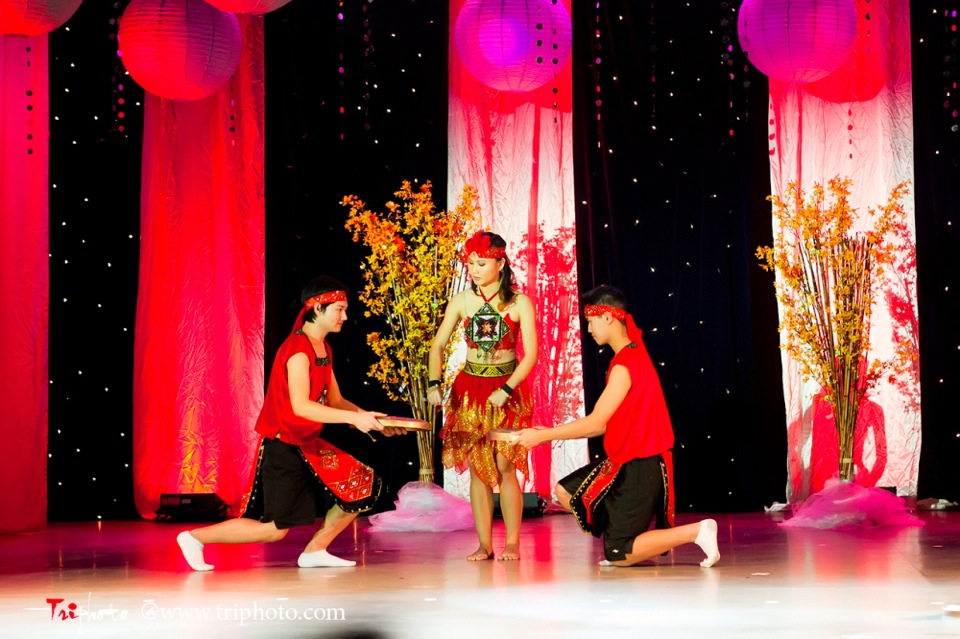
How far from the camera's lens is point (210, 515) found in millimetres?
7656

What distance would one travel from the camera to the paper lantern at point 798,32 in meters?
6.30

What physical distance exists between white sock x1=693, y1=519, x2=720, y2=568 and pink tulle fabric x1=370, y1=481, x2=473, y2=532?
7.69ft

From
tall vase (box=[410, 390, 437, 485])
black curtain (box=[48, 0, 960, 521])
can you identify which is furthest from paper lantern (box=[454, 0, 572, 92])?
tall vase (box=[410, 390, 437, 485])

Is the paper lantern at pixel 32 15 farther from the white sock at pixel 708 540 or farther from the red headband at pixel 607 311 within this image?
the white sock at pixel 708 540

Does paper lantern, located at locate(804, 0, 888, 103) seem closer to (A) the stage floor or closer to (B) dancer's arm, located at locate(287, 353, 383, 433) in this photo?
(A) the stage floor

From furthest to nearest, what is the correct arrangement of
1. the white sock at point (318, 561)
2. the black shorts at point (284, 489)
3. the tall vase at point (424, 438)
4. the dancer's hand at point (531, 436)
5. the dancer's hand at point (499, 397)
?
the tall vase at point (424, 438) → the dancer's hand at point (499, 397) → the white sock at point (318, 561) → the black shorts at point (284, 489) → the dancer's hand at point (531, 436)

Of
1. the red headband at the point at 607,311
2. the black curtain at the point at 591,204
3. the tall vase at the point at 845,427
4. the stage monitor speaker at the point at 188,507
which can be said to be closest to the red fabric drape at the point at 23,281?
the black curtain at the point at 591,204

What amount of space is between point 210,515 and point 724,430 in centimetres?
327

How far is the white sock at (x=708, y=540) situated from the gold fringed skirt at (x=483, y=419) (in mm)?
851

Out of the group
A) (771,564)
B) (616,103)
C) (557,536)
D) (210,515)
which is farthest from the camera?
(616,103)

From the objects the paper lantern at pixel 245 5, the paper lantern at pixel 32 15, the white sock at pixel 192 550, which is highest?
the paper lantern at pixel 245 5

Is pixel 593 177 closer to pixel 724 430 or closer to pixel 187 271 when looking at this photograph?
pixel 724 430

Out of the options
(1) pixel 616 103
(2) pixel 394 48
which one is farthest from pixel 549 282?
(2) pixel 394 48

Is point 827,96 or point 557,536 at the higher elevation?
point 827,96
